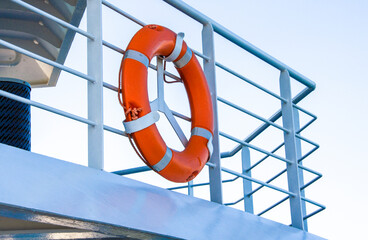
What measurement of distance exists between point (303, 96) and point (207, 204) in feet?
3.53

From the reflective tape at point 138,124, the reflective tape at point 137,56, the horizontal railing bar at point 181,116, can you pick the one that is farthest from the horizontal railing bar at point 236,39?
the reflective tape at point 138,124

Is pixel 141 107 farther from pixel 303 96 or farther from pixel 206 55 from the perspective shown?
pixel 303 96

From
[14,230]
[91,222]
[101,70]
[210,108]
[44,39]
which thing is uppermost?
[44,39]

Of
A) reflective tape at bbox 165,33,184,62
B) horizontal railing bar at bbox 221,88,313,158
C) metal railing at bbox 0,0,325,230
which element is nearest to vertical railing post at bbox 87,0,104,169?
metal railing at bbox 0,0,325,230

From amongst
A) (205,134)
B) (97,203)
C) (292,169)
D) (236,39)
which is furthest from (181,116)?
(97,203)

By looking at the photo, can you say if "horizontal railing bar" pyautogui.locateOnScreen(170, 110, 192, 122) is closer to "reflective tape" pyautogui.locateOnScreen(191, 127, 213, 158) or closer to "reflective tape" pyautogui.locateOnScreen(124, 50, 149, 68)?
"reflective tape" pyautogui.locateOnScreen(191, 127, 213, 158)

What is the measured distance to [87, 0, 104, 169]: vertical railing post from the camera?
1712 millimetres

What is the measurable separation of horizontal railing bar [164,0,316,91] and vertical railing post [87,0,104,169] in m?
0.38

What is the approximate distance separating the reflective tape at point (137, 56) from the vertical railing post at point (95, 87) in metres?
0.20

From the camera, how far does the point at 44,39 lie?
2949 millimetres

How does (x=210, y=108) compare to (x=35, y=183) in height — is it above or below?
above

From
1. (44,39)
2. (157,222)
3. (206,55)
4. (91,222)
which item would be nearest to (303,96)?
(206,55)

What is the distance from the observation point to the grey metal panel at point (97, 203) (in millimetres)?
1378

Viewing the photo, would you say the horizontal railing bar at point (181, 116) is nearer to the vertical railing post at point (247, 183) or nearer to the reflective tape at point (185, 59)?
the reflective tape at point (185, 59)
